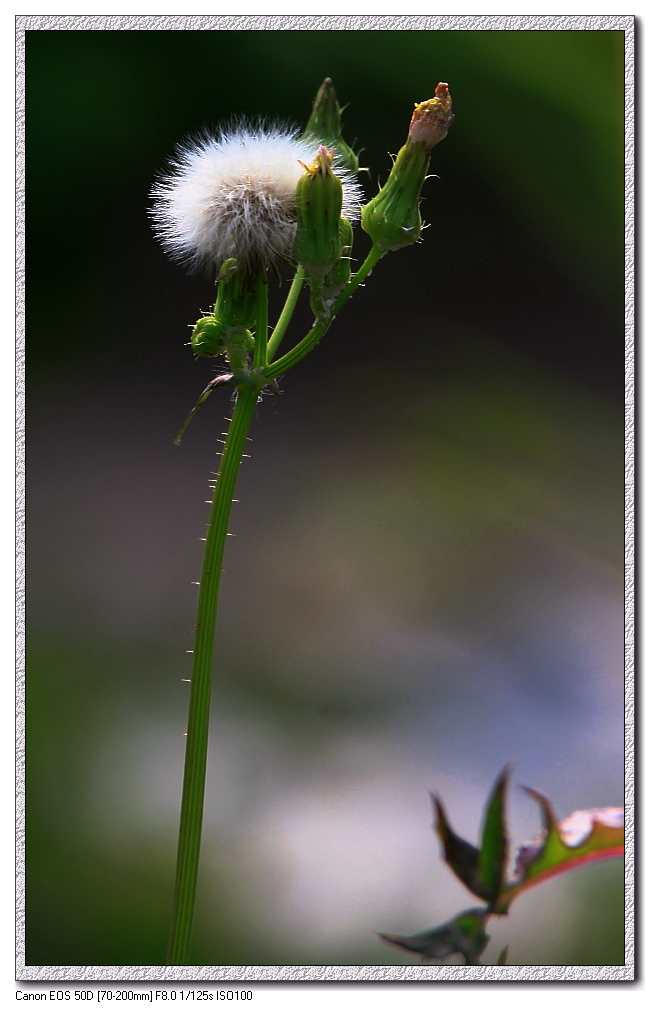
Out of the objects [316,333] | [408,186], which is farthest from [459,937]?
[408,186]

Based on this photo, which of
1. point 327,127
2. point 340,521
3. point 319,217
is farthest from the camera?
point 340,521

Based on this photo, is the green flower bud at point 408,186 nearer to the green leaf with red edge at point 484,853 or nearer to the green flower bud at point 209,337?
the green flower bud at point 209,337

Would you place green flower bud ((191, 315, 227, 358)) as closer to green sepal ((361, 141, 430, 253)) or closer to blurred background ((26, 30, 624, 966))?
green sepal ((361, 141, 430, 253))

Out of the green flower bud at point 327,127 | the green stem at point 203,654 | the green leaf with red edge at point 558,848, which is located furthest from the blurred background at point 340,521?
A: the green stem at point 203,654

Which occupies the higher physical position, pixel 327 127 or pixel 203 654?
pixel 327 127

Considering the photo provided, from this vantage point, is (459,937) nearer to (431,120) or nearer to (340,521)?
(431,120)
